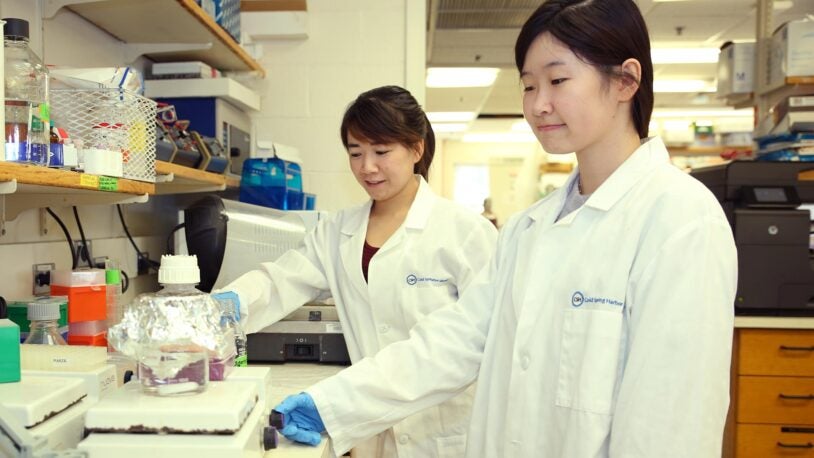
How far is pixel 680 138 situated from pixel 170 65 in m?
6.08

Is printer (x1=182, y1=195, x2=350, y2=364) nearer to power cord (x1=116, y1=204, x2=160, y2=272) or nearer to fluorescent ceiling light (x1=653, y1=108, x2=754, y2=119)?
power cord (x1=116, y1=204, x2=160, y2=272)

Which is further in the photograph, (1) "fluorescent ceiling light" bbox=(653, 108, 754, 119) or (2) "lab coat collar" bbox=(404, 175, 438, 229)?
(1) "fluorescent ceiling light" bbox=(653, 108, 754, 119)

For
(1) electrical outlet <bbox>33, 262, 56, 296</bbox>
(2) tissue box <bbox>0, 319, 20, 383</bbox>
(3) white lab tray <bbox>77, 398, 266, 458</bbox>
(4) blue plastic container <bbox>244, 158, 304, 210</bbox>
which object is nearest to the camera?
(3) white lab tray <bbox>77, 398, 266, 458</bbox>

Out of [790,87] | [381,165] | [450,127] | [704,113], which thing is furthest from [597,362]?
[450,127]

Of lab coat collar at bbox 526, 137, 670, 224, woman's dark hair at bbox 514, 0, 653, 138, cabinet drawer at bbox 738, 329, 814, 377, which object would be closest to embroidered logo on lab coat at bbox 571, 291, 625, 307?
lab coat collar at bbox 526, 137, 670, 224

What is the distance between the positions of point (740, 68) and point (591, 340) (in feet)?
8.57

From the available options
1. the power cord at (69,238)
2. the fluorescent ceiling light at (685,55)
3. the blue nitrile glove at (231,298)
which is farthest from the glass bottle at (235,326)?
the fluorescent ceiling light at (685,55)

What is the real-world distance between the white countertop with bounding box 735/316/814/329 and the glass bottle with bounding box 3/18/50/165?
219 centimetres

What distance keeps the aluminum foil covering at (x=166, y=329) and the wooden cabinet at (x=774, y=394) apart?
2046mm

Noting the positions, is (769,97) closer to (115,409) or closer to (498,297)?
(498,297)

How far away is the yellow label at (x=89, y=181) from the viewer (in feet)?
3.44

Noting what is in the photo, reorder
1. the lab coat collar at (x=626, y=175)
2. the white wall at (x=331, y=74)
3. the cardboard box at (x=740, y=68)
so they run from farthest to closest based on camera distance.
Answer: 1. the cardboard box at (x=740, y=68)
2. the white wall at (x=331, y=74)
3. the lab coat collar at (x=626, y=175)

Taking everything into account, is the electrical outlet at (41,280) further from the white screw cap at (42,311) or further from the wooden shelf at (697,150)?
the wooden shelf at (697,150)

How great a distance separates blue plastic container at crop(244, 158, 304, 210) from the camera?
7.70 ft
